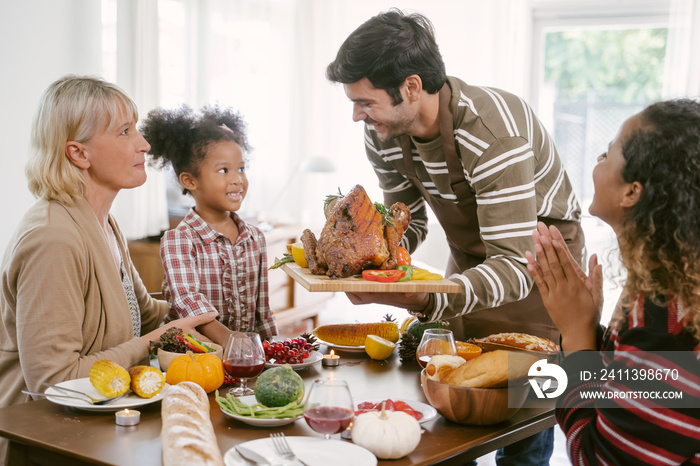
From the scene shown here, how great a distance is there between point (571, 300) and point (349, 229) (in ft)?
2.10

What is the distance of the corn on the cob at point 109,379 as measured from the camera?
5.10ft

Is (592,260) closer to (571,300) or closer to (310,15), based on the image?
(571,300)

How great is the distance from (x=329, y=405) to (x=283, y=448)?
12 cm

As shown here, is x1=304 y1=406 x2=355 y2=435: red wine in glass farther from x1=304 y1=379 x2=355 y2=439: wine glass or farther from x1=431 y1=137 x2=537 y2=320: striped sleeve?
x1=431 y1=137 x2=537 y2=320: striped sleeve

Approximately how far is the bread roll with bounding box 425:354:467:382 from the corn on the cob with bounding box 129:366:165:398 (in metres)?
0.62

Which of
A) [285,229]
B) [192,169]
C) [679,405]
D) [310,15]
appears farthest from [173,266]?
[310,15]

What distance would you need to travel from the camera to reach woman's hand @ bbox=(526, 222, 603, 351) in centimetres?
157

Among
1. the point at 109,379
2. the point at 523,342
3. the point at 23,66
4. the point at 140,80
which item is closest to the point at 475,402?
the point at 523,342

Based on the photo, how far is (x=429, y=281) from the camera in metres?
1.81

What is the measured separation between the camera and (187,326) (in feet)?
6.75

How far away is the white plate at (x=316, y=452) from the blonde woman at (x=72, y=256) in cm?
69

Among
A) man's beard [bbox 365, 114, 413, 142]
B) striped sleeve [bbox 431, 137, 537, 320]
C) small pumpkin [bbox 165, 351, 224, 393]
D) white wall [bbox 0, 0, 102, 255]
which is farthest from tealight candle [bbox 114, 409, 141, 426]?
white wall [bbox 0, 0, 102, 255]

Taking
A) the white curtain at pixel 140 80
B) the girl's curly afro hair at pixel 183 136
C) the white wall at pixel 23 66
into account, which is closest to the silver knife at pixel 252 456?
the girl's curly afro hair at pixel 183 136

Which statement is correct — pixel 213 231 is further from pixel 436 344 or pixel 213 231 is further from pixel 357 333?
pixel 436 344
